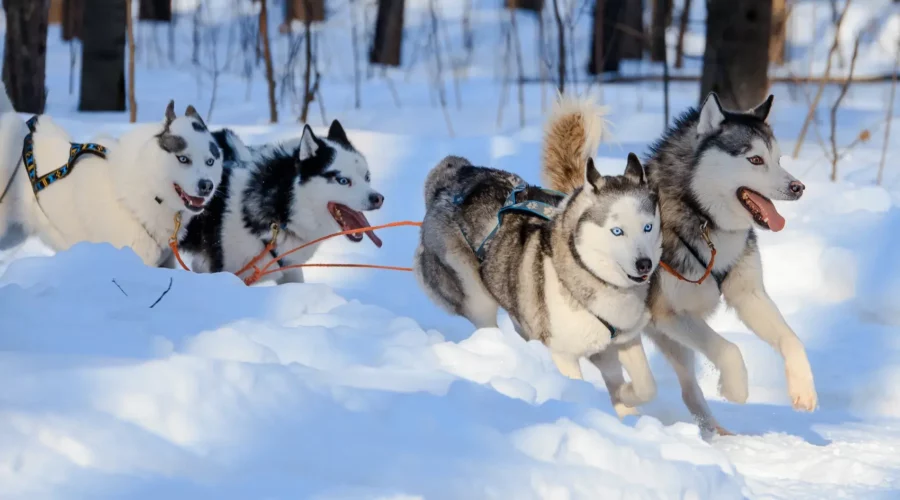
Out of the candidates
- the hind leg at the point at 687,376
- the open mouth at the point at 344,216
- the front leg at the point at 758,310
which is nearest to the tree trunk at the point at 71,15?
the open mouth at the point at 344,216

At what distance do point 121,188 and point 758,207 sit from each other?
2475 millimetres

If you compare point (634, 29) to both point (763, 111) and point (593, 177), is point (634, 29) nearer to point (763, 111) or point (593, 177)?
point (763, 111)

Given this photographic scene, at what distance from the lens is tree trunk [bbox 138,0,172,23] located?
1748 centimetres

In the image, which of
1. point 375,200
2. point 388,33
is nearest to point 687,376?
point 375,200

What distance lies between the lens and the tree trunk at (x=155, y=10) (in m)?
17.5

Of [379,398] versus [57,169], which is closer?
[379,398]

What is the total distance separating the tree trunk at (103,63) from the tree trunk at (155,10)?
8.35 meters

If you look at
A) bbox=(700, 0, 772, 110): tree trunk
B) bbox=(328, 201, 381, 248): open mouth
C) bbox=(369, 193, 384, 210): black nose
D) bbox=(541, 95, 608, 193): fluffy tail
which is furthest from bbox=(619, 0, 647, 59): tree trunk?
bbox=(541, 95, 608, 193): fluffy tail

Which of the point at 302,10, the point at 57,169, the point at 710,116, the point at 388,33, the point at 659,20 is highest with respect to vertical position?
the point at 302,10

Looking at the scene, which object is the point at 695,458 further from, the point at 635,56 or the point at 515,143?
the point at 635,56

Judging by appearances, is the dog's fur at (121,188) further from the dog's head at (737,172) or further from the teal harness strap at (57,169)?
the dog's head at (737,172)

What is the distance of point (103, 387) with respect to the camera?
2270mm

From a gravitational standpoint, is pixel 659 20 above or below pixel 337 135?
above

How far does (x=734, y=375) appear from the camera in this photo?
11.6 feet
